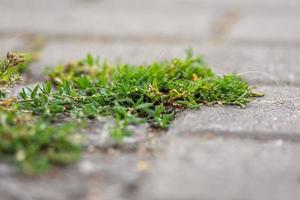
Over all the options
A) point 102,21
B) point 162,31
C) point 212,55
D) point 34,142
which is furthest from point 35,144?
point 102,21

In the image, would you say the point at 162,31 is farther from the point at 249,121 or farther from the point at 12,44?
the point at 249,121

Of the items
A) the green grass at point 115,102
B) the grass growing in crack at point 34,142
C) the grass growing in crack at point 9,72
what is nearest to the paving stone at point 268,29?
the green grass at point 115,102

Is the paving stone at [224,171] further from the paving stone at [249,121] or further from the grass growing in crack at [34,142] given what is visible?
the grass growing in crack at [34,142]

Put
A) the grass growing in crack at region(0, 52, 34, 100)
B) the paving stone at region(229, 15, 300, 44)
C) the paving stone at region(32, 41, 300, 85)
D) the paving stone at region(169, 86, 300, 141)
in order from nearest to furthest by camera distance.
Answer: the paving stone at region(169, 86, 300, 141)
the grass growing in crack at region(0, 52, 34, 100)
the paving stone at region(32, 41, 300, 85)
the paving stone at region(229, 15, 300, 44)

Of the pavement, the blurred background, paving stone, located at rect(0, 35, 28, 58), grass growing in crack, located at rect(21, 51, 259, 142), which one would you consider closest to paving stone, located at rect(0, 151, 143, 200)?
the pavement

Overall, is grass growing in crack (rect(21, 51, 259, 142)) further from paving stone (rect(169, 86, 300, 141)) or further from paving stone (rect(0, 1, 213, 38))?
paving stone (rect(0, 1, 213, 38))

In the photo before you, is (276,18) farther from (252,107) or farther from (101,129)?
(101,129)

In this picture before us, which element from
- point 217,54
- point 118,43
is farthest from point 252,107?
point 118,43

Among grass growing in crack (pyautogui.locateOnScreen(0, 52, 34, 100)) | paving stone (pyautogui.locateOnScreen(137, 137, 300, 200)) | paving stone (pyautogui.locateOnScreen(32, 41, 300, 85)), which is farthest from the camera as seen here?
paving stone (pyautogui.locateOnScreen(32, 41, 300, 85))
